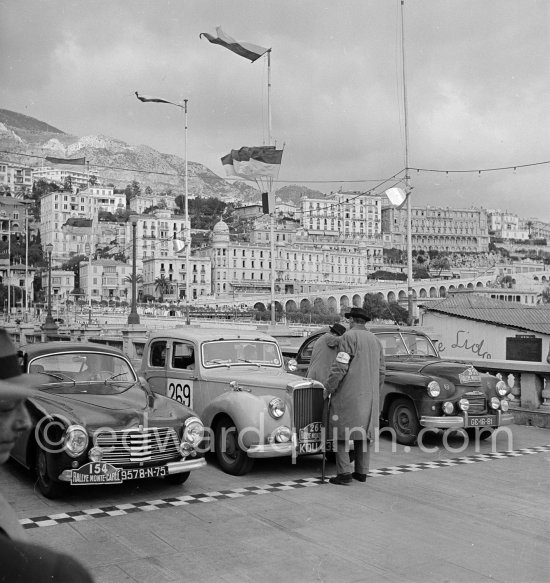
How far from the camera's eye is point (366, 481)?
7.27m

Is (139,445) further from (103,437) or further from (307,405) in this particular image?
(307,405)

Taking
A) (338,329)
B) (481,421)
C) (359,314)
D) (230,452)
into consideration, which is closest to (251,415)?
(230,452)

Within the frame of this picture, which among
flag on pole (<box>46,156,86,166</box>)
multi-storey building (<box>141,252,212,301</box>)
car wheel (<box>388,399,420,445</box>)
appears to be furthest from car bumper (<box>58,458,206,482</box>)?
multi-storey building (<box>141,252,212,301</box>)

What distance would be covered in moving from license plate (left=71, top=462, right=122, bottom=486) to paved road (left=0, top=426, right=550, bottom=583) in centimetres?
26

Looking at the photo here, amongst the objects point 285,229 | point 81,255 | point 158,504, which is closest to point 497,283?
point 285,229

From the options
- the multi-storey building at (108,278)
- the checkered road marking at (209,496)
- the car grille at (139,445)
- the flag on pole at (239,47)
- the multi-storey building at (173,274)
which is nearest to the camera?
the checkered road marking at (209,496)

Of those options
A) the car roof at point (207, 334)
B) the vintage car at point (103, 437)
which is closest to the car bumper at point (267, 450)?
the vintage car at point (103, 437)

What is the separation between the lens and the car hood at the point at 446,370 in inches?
369

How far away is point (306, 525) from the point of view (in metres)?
5.63

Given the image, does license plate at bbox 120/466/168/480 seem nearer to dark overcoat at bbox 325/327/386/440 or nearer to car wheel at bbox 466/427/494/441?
dark overcoat at bbox 325/327/386/440

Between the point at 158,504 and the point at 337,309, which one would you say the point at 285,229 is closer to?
the point at 337,309

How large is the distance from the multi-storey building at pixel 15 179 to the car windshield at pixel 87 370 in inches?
6182

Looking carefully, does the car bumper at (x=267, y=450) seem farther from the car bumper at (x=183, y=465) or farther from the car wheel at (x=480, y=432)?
the car wheel at (x=480, y=432)

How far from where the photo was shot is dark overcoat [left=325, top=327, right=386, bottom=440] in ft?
23.5
